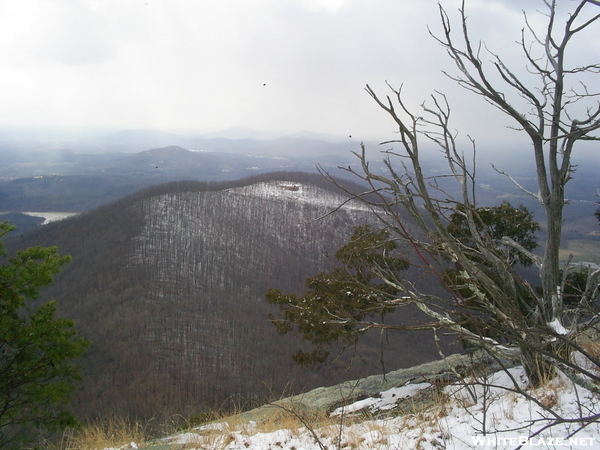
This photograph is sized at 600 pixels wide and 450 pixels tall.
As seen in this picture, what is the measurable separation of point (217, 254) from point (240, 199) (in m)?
24.8

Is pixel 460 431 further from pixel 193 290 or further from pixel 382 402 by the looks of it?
pixel 193 290

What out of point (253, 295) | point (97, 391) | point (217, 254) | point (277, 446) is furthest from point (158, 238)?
point (277, 446)

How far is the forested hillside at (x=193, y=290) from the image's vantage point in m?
36.0

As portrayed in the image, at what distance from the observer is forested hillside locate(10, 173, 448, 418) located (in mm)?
35969

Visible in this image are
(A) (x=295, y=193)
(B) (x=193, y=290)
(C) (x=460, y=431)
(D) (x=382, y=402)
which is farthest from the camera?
(A) (x=295, y=193)

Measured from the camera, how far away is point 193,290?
179 ft

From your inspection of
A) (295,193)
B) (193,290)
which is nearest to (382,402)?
(193,290)

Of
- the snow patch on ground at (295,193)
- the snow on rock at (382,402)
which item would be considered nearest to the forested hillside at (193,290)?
the snow patch on ground at (295,193)

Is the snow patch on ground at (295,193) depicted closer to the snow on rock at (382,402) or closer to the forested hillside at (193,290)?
the forested hillside at (193,290)

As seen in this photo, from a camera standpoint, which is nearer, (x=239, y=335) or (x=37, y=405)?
(x=37, y=405)

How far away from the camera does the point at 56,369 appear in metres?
7.88

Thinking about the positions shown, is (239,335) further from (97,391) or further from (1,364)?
(1,364)

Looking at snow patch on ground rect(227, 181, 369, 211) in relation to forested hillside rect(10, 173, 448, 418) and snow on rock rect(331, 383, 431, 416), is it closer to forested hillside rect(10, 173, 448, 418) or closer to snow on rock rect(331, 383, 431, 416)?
forested hillside rect(10, 173, 448, 418)

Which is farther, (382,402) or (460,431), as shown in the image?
(382,402)
